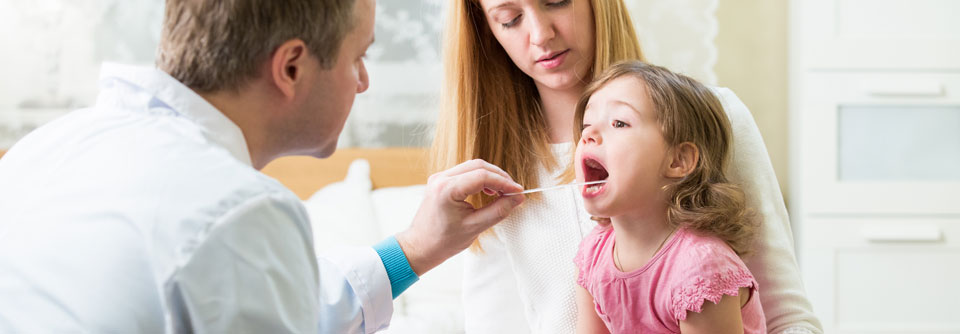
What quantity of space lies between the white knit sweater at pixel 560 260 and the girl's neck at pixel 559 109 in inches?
1.1

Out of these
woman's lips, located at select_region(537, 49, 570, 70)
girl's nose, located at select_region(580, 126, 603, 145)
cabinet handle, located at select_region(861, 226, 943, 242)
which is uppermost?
woman's lips, located at select_region(537, 49, 570, 70)

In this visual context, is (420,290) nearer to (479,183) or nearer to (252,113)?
(479,183)

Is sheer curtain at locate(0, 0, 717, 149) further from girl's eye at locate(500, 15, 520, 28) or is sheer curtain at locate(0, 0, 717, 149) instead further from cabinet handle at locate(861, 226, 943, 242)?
girl's eye at locate(500, 15, 520, 28)

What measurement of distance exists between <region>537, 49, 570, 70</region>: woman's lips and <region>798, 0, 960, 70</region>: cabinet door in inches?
67.0

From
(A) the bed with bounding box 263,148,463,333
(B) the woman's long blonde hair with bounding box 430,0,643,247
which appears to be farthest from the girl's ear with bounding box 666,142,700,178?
(A) the bed with bounding box 263,148,463,333

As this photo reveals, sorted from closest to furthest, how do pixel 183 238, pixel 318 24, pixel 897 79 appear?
pixel 183 238 < pixel 318 24 < pixel 897 79

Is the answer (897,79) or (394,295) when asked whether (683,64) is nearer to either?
(897,79)

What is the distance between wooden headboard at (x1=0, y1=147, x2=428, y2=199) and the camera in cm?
302

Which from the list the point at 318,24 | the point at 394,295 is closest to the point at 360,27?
the point at 318,24

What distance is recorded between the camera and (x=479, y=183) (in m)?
1.17

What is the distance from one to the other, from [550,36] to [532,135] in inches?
8.7

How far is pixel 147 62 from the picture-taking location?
10.5ft

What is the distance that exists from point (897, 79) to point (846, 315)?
0.82 m

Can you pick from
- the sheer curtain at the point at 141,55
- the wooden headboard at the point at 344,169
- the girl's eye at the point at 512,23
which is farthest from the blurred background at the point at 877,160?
the girl's eye at the point at 512,23
